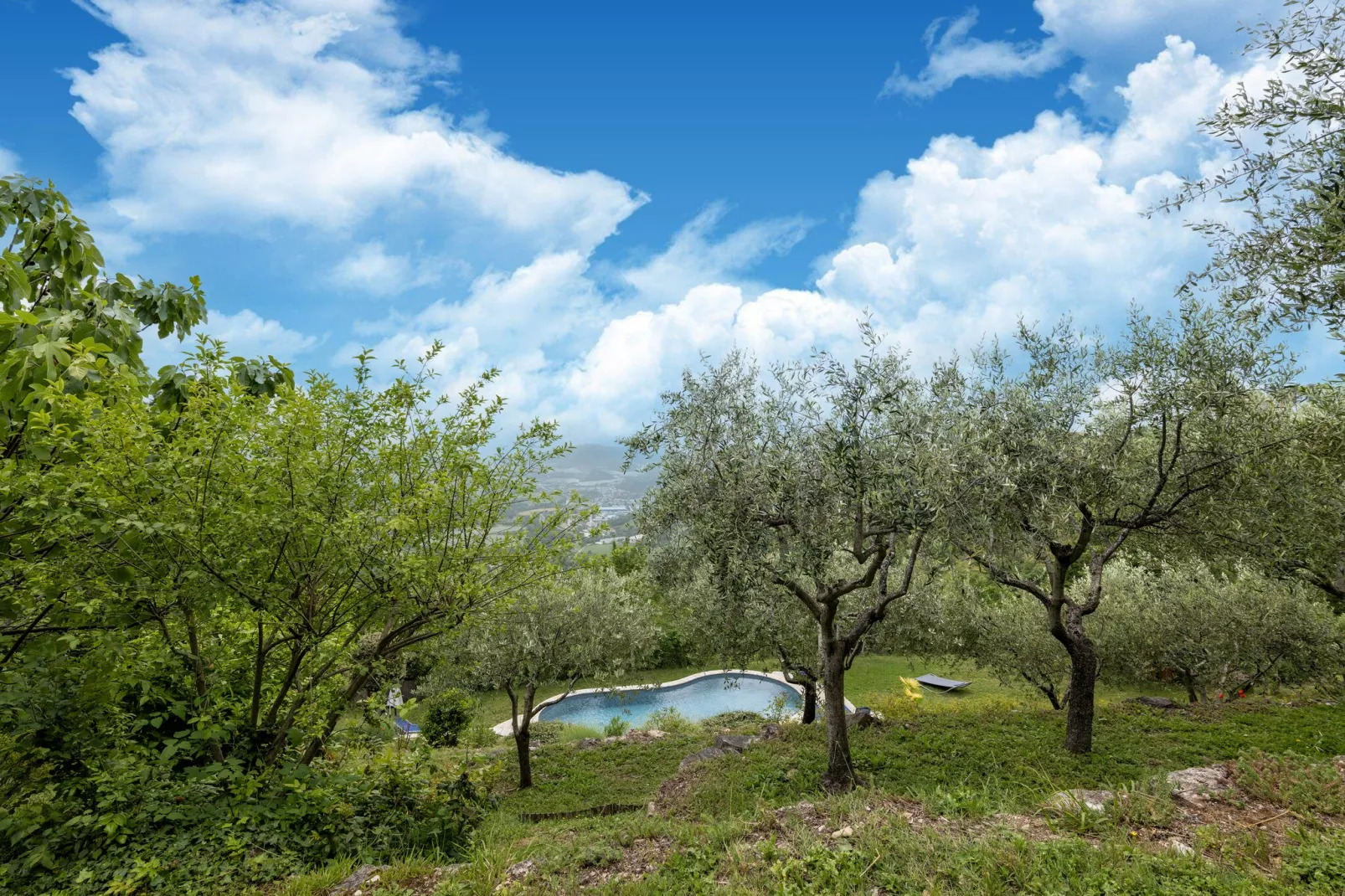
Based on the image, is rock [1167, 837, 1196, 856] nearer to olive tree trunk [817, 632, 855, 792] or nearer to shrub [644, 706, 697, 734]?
olive tree trunk [817, 632, 855, 792]

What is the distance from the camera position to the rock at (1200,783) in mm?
9453

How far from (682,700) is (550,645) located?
27973 millimetres

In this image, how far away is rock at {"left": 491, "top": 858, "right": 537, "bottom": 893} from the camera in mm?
6941

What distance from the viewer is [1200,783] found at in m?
10.1

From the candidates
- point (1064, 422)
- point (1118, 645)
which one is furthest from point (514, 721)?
point (1118, 645)

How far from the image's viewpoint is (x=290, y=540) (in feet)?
27.5

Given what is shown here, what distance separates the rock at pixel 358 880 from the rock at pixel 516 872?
5.04ft

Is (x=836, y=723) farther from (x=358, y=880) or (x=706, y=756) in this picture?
(x=358, y=880)

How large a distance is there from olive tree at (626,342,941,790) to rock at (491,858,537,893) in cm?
662

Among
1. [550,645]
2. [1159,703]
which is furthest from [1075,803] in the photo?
[1159,703]

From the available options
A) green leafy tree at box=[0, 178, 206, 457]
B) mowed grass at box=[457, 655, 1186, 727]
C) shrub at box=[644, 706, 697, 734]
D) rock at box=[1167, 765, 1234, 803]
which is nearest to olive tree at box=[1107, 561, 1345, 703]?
mowed grass at box=[457, 655, 1186, 727]

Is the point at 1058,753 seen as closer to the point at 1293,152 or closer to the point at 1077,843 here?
the point at 1077,843

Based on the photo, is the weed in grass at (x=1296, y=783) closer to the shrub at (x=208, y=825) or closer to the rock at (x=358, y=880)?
the shrub at (x=208, y=825)

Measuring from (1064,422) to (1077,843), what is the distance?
985cm
